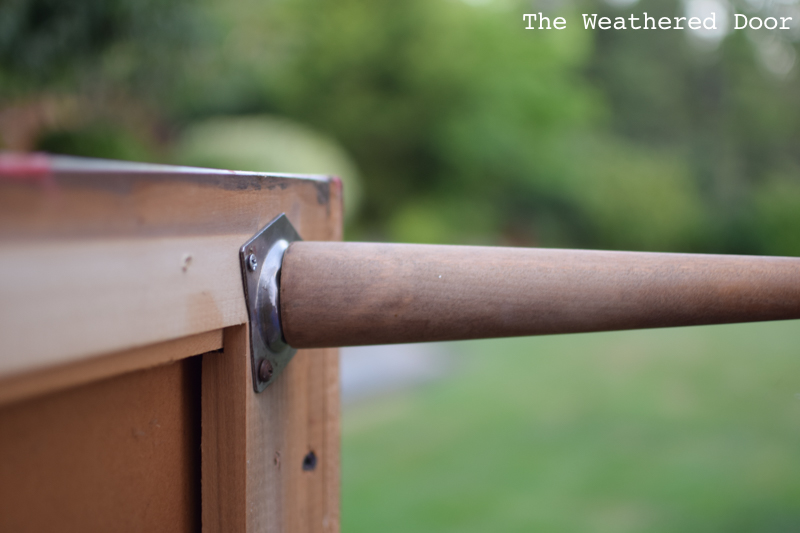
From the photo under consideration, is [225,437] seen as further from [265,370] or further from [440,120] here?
[440,120]

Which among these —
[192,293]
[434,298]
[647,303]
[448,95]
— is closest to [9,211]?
[192,293]

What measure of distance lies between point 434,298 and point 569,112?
302 inches

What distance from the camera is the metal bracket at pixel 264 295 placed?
325mm

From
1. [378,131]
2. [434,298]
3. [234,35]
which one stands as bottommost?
[434,298]

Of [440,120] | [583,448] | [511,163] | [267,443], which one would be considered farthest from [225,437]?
[511,163]

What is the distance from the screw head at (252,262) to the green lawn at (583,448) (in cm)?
155

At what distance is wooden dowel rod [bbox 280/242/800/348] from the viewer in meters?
0.34

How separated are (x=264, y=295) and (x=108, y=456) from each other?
0.11 meters

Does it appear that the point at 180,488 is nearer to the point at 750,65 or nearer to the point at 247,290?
the point at 247,290

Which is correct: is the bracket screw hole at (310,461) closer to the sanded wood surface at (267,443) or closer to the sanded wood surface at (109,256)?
the sanded wood surface at (267,443)

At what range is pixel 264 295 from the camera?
1.10 ft

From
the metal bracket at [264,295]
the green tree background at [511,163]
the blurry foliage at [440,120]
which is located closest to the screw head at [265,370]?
the metal bracket at [264,295]

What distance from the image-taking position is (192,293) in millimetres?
279

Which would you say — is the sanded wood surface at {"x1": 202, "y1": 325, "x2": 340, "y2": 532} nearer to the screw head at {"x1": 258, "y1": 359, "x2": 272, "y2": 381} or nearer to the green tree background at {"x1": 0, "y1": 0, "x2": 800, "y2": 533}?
the screw head at {"x1": 258, "y1": 359, "x2": 272, "y2": 381}
